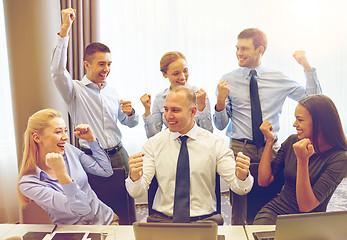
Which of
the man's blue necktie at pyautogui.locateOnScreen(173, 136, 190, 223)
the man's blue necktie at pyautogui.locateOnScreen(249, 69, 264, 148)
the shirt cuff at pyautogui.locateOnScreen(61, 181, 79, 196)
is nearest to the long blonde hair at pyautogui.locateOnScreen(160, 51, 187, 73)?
the man's blue necktie at pyautogui.locateOnScreen(249, 69, 264, 148)

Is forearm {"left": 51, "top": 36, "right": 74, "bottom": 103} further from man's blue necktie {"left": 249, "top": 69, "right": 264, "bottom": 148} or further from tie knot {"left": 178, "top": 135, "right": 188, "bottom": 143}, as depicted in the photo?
man's blue necktie {"left": 249, "top": 69, "right": 264, "bottom": 148}

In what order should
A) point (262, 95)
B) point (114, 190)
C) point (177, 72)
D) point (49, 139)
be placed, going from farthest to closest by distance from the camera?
point (262, 95)
point (177, 72)
point (114, 190)
point (49, 139)

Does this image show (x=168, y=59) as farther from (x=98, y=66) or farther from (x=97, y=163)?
(x=97, y=163)

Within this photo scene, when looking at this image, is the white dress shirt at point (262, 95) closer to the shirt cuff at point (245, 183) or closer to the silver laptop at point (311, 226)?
the shirt cuff at point (245, 183)

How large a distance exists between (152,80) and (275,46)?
1547 mm

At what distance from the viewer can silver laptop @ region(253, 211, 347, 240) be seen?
120 centimetres

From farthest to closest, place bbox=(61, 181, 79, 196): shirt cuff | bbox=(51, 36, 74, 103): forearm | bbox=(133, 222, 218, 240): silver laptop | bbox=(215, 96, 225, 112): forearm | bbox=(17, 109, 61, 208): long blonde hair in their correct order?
1. bbox=(215, 96, 225, 112): forearm
2. bbox=(51, 36, 74, 103): forearm
3. bbox=(17, 109, 61, 208): long blonde hair
4. bbox=(61, 181, 79, 196): shirt cuff
5. bbox=(133, 222, 218, 240): silver laptop

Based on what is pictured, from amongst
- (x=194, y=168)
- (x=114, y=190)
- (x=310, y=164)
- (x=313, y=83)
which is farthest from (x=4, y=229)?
(x=313, y=83)

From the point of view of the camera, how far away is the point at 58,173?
1666mm

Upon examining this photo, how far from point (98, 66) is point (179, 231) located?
1651 mm

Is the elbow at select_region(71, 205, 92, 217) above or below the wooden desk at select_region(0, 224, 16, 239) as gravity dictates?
above

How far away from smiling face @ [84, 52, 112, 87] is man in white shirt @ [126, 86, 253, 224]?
77cm

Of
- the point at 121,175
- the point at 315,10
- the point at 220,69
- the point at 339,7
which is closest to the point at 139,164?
the point at 121,175

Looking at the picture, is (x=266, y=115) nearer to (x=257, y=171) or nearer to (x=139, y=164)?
(x=257, y=171)
